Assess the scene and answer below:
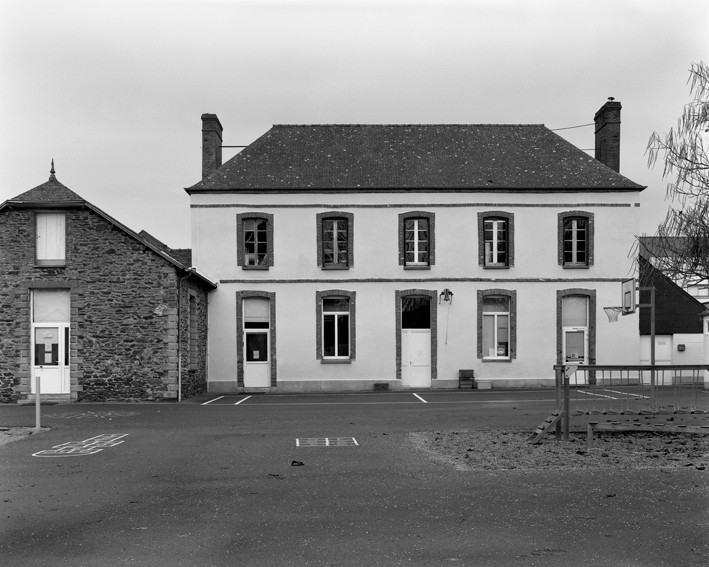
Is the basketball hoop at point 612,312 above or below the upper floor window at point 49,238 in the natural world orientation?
below

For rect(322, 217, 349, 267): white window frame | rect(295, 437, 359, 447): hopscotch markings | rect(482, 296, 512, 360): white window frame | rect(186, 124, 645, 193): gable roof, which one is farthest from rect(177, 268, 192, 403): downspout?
rect(482, 296, 512, 360): white window frame

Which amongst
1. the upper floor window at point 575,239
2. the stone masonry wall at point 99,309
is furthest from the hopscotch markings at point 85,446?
the upper floor window at point 575,239

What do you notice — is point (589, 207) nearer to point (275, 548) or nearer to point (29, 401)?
point (29, 401)

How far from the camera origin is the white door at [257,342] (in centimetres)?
2672

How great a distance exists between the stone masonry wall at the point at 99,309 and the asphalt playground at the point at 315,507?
26.6ft

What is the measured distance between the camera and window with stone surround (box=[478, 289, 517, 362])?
2702 cm

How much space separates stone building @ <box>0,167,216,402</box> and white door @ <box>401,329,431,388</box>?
26.9 feet

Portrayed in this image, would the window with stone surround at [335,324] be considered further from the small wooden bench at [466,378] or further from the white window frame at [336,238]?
the small wooden bench at [466,378]

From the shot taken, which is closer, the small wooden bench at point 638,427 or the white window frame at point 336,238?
the small wooden bench at point 638,427

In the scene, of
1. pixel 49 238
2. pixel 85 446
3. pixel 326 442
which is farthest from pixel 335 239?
pixel 85 446

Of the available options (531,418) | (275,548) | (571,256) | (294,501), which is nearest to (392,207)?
(571,256)

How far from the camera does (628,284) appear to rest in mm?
18062

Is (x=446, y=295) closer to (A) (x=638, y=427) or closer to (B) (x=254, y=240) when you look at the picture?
(B) (x=254, y=240)

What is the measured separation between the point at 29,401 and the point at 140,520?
54.0 ft
